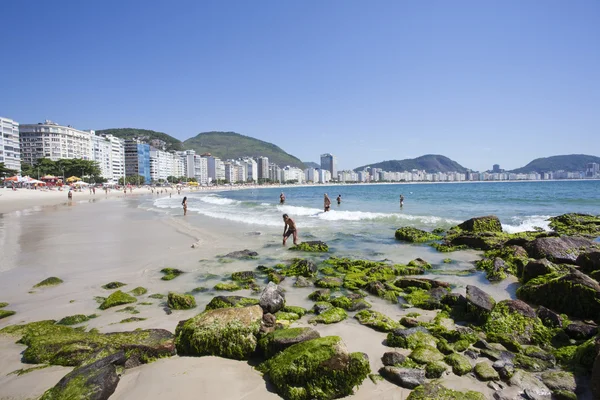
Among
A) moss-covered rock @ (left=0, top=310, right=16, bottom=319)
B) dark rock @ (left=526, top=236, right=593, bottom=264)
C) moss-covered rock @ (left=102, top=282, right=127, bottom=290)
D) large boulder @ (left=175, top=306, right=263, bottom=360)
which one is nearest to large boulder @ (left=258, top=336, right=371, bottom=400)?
large boulder @ (left=175, top=306, right=263, bottom=360)

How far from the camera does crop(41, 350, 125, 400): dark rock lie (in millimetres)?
3486

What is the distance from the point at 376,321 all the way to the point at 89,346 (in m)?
4.61

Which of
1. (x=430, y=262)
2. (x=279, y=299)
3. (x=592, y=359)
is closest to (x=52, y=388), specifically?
(x=279, y=299)

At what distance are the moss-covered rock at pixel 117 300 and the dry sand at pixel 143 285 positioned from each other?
0.66 feet

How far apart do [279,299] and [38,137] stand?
172266mm

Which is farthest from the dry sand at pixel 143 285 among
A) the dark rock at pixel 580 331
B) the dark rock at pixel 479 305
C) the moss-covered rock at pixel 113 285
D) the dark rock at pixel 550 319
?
the dark rock at pixel 580 331

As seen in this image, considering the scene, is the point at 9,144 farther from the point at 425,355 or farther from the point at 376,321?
the point at 425,355

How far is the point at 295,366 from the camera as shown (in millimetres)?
3912

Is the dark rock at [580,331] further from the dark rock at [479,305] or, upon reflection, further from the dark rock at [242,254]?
the dark rock at [242,254]

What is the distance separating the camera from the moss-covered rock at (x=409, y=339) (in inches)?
199

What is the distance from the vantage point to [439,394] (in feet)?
12.4

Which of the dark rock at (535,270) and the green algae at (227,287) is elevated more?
the dark rock at (535,270)

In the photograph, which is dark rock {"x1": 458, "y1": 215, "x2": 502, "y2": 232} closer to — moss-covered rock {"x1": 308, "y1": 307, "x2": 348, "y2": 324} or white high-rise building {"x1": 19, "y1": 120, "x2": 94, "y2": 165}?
moss-covered rock {"x1": 308, "y1": 307, "x2": 348, "y2": 324}

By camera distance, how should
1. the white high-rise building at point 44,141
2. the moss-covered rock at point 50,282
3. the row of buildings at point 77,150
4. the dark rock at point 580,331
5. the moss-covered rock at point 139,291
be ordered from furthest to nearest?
1. the white high-rise building at point 44,141
2. the row of buildings at point 77,150
3. the moss-covered rock at point 50,282
4. the moss-covered rock at point 139,291
5. the dark rock at point 580,331
